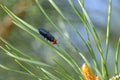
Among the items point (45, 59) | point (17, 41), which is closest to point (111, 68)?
point (45, 59)

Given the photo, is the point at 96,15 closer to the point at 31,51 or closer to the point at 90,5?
the point at 90,5

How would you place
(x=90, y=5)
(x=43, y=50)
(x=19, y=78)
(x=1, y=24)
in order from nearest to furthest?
(x=1, y=24) → (x=19, y=78) → (x=43, y=50) → (x=90, y=5)

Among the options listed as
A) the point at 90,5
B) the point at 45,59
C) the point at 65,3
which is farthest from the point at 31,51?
the point at 90,5

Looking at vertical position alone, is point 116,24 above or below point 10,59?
above

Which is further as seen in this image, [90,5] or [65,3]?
[90,5]

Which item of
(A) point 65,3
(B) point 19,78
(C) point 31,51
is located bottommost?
(B) point 19,78

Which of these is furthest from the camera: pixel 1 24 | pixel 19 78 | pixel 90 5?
pixel 90 5

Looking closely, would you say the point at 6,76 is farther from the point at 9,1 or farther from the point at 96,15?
the point at 96,15

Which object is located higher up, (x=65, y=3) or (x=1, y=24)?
(x=65, y=3)

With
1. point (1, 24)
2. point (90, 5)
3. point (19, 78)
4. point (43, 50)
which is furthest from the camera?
point (90, 5)
